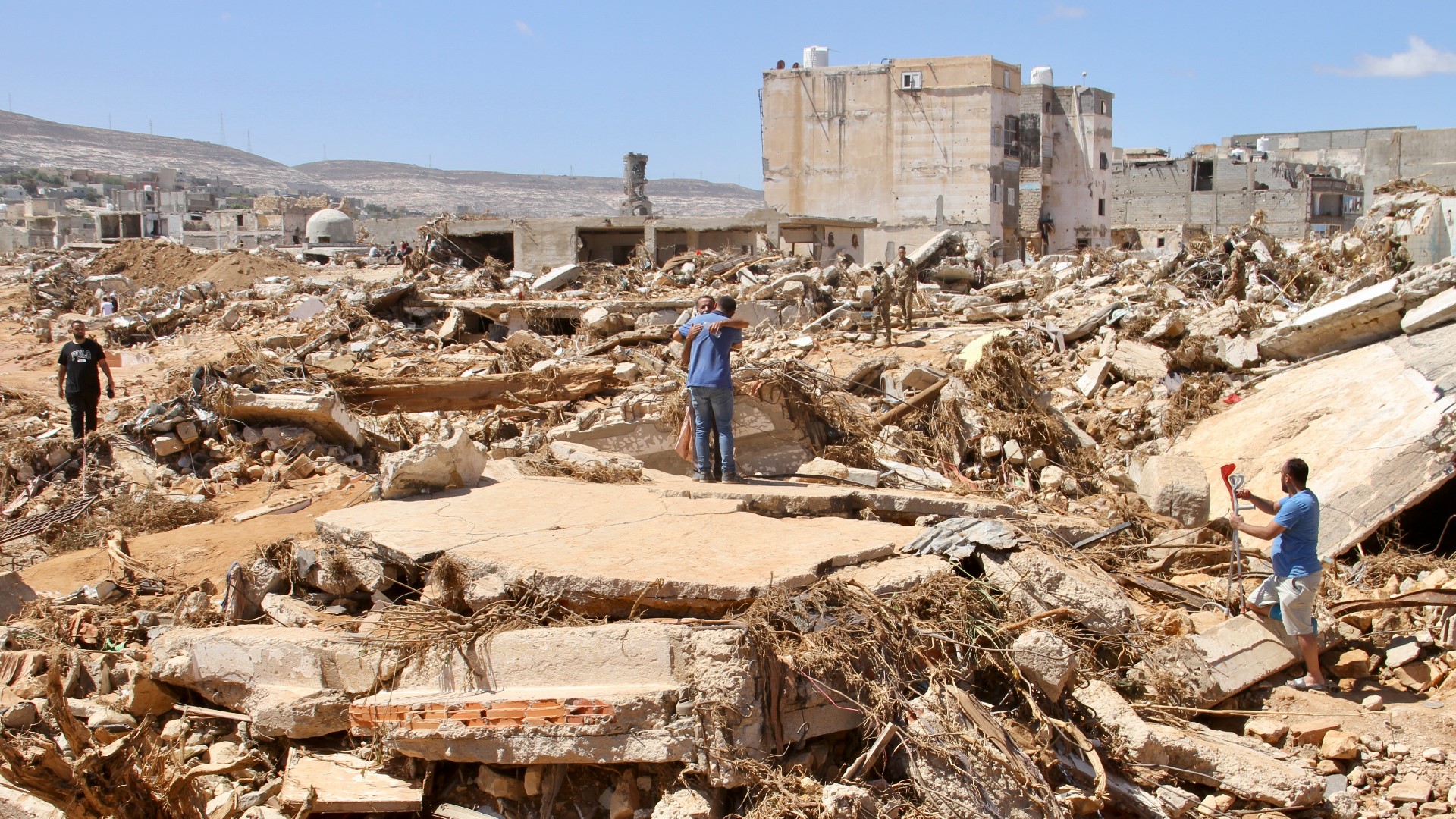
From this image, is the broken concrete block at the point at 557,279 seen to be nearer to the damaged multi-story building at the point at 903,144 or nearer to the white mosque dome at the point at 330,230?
the damaged multi-story building at the point at 903,144

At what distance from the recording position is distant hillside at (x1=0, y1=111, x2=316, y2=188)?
133500 mm

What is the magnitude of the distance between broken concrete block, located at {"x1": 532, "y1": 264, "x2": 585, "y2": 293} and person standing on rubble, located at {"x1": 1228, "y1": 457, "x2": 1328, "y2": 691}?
621 inches

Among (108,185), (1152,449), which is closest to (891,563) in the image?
(1152,449)

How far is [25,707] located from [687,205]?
153 metres

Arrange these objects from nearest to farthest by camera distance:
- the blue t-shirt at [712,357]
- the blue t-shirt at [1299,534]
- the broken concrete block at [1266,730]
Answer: the broken concrete block at [1266,730] → the blue t-shirt at [1299,534] → the blue t-shirt at [712,357]

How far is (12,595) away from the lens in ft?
19.0

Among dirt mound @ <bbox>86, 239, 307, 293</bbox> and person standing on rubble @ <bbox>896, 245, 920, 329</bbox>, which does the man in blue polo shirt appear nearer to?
person standing on rubble @ <bbox>896, 245, 920, 329</bbox>

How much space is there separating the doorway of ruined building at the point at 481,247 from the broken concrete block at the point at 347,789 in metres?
20.8

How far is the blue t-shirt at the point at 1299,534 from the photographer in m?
4.89

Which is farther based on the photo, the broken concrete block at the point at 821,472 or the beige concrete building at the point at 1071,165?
the beige concrete building at the point at 1071,165

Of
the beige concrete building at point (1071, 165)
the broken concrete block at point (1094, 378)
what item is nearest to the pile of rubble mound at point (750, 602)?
the broken concrete block at point (1094, 378)

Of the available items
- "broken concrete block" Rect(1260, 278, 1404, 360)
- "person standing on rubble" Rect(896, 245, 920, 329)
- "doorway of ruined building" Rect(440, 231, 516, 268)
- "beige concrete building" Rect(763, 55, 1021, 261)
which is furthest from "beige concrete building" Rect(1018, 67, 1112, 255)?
"broken concrete block" Rect(1260, 278, 1404, 360)

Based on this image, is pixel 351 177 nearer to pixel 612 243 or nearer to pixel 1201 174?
pixel 1201 174

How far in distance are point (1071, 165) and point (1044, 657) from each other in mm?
42102
